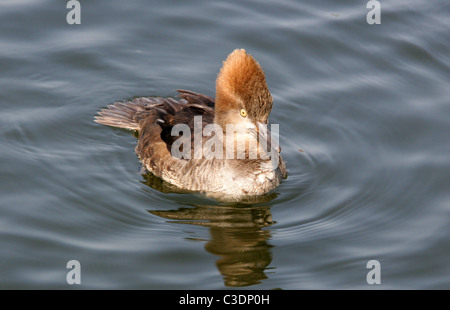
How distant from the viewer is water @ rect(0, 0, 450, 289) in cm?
850

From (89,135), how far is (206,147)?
6.68 ft

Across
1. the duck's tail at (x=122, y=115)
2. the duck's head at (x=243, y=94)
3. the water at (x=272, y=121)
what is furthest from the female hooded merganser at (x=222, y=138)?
the water at (x=272, y=121)

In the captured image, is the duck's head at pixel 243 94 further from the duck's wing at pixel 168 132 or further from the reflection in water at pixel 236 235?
the reflection in water at pixel 236 235

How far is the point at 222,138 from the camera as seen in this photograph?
32.3 ft

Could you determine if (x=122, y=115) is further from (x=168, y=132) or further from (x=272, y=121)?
(x=272, y=121)

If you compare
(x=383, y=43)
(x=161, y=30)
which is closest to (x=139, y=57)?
(x=161, y=30)

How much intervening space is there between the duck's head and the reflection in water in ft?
3.23

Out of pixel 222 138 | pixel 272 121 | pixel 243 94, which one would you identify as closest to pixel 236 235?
pixel 222 138

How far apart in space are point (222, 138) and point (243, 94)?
0.93 meters

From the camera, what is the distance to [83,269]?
325 inches

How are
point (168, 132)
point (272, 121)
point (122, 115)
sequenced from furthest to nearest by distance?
point (272, 121)
point (122, 115)
point (168, 132)

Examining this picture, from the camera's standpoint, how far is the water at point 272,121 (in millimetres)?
8500

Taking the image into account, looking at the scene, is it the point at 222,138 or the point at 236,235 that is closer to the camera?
the point at 236,235

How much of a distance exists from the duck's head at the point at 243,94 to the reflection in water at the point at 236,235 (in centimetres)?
98
